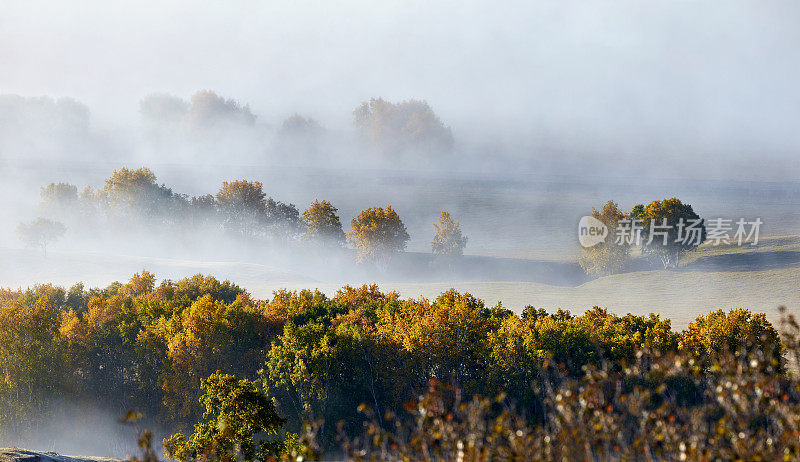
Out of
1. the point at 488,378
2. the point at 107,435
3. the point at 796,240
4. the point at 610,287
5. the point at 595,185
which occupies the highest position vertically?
the point at 595,185

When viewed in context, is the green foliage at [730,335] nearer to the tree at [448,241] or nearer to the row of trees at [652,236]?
the row of trees at [652,236]

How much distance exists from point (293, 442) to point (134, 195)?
107102 mm

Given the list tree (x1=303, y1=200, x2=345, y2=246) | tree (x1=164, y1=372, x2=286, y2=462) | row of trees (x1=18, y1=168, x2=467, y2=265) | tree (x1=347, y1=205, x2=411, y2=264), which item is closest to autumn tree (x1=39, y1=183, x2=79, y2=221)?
row of trees (x1=18, y1=168, x2=467, y2=265)

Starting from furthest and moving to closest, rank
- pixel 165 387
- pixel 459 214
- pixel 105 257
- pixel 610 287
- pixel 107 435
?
pixel 459 214, pixel 105 257, pixel 610 287, pixel 107 435, pixel 165 387

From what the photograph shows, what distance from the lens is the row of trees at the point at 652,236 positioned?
79.0 metres

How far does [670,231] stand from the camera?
258 feet

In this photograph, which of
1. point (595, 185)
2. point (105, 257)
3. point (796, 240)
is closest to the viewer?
point (796, 240)

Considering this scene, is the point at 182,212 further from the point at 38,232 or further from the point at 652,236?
the point at 652,236

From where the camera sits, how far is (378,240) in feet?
320

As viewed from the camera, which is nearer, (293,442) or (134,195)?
(293,442)

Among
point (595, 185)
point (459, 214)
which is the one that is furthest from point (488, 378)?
point (595, 185)

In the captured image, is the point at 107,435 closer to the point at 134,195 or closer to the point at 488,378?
the point at 488,378

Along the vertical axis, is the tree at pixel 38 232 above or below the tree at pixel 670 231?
below

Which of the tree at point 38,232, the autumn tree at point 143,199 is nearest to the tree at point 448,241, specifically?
the autumn tree at point 143,199
